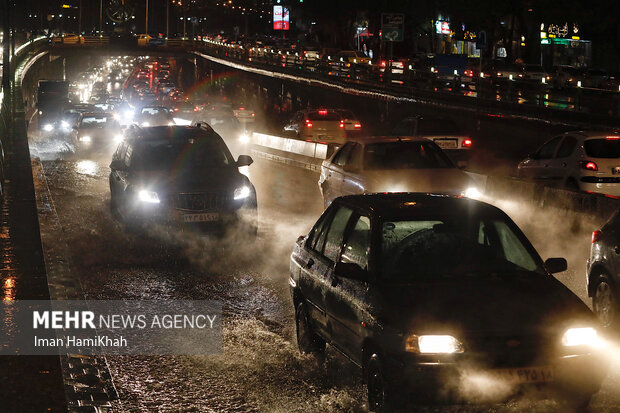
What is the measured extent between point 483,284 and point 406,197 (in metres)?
1.33

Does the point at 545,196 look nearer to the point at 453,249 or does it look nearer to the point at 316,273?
the point at 316,273

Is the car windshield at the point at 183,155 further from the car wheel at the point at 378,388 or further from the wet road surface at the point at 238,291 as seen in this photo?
the car wheel at the point at 378,388

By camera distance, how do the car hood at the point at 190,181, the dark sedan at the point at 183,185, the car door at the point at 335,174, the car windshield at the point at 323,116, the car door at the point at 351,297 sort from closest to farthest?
the car door at the point at 351,297 → the dark sedan at the point at 183,185 → the car hood at the point at 190,181 → the car door at the point at 335,174 → the car windshield at the point at 323,116

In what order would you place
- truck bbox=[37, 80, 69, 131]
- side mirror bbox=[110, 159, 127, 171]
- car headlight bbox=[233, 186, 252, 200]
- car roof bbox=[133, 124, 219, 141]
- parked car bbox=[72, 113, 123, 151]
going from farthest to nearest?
truck bbox=[37, 80, 69, 131], parked car bbox=[72, 113, 123, 151], car roof bbox=[133, 124, 219, 141], side mirror bbox=[110, 159, 127, 171], car headlight bbox=[233, 186, 252, 200]

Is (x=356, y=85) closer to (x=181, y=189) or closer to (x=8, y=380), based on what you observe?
(x=181, y=189)

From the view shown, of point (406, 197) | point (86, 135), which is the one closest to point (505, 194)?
point (406, 197)

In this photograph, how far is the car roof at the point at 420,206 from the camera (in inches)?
304

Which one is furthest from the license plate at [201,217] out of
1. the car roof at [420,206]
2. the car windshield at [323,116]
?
the car windshield at [323,116]

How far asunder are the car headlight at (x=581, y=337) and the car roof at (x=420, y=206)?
1.42 metres

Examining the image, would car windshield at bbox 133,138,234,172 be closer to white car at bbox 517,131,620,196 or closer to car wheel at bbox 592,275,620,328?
white car at bbox 517,131,620,196

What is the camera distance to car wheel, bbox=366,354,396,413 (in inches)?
259

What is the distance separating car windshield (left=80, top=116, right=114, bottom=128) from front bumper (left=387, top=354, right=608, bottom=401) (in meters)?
32.7

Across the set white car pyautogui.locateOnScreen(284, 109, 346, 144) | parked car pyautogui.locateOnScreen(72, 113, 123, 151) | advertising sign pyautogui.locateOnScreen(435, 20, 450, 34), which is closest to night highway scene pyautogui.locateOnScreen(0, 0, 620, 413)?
parked car pyautogui.locateOnScreen(72, 113, 123, 151)

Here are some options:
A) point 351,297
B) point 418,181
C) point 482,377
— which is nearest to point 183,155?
point 418,181
